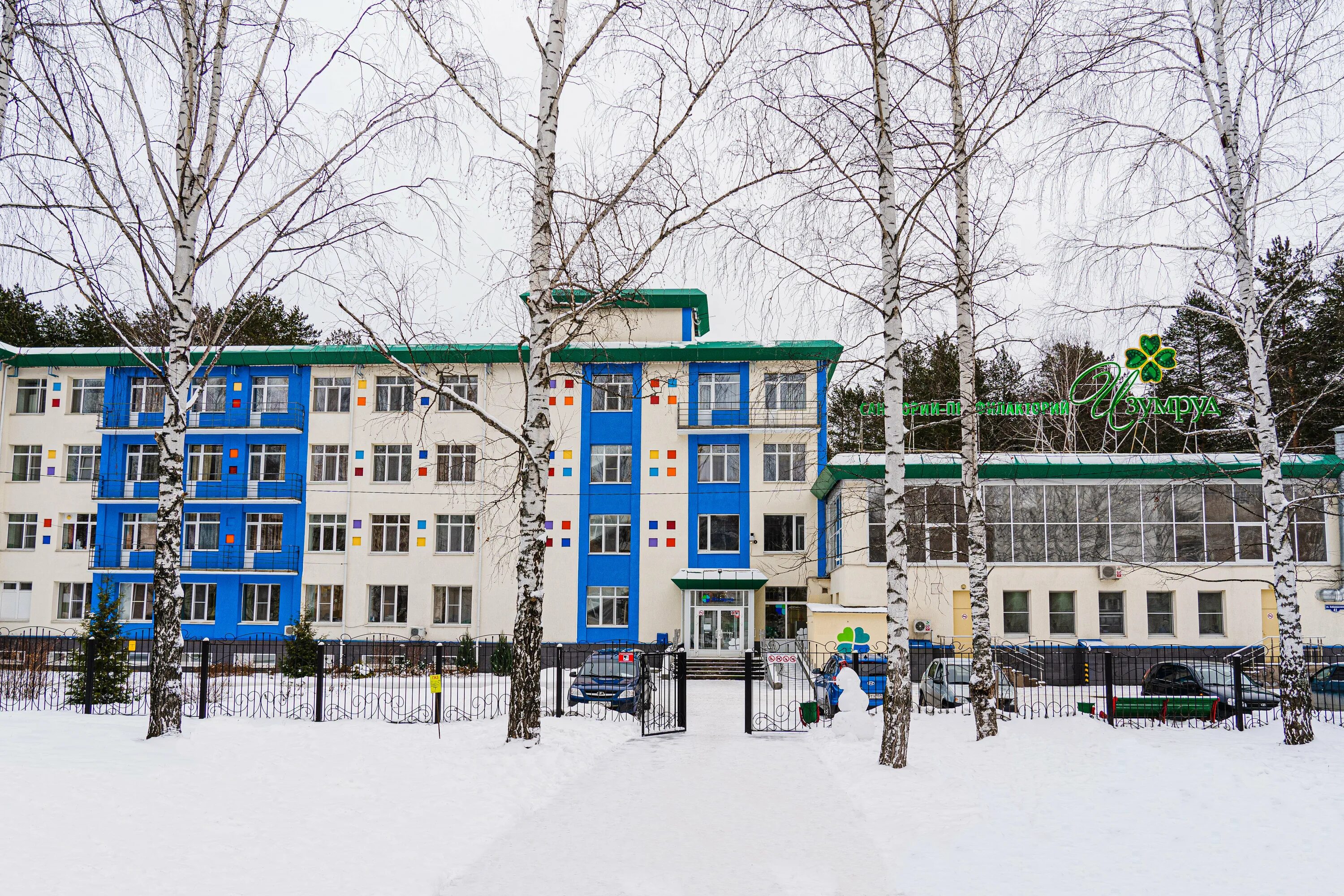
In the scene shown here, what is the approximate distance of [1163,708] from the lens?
1739 cm

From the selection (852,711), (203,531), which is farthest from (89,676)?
(203,531)

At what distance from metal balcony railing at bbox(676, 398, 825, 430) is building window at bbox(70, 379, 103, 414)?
82.6 ft

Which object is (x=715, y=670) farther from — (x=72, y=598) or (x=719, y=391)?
(x=72, y=598)

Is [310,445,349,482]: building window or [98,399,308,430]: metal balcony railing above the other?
[98,399,308,430]: metal balcony railing

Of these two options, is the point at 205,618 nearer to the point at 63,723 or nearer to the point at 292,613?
the point at 292,613

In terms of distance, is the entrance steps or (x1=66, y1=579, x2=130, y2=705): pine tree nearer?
(x1=66, y1=579, x2=130, y2=705): pine tree

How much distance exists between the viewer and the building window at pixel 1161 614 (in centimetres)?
3116

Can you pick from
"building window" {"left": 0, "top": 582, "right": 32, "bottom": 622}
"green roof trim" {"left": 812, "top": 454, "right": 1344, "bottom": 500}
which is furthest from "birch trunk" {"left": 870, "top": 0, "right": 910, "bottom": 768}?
"building window" {"left": 0, "top": 582, "right": 32, "bottom": 622}

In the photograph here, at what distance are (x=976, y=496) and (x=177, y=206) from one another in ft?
39.3

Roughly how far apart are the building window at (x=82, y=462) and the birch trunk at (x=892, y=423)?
128 feet

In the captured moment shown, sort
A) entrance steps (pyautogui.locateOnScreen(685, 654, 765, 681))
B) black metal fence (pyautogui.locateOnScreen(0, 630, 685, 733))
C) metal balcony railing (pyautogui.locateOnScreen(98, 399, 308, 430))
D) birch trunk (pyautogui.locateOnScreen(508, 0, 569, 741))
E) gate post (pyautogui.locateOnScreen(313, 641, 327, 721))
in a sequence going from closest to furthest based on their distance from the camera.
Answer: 1. birch trunk (pyautogui.locateOnScreen(508, 0, 569, 741))
2. gate post (pyautogui.locateOnScreen(313, 641, 327, 721))
3. black metal fence (pyautogui.locateOnScreen(0, 630, 685, 733))
4. entrance steps (pyautogui.locateOnScreen(685, 654, 765, 681))
5. metal balcony railing (pyautogui.locateOnScreen(98, 399, 308, 430))

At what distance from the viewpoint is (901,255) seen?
41.4 ft

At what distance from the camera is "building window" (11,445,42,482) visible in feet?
132

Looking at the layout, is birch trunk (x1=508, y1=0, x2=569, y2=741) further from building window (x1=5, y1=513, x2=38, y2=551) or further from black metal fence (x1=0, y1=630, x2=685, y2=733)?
building window (x1=5, y1=513, x2=38, y2=551)
